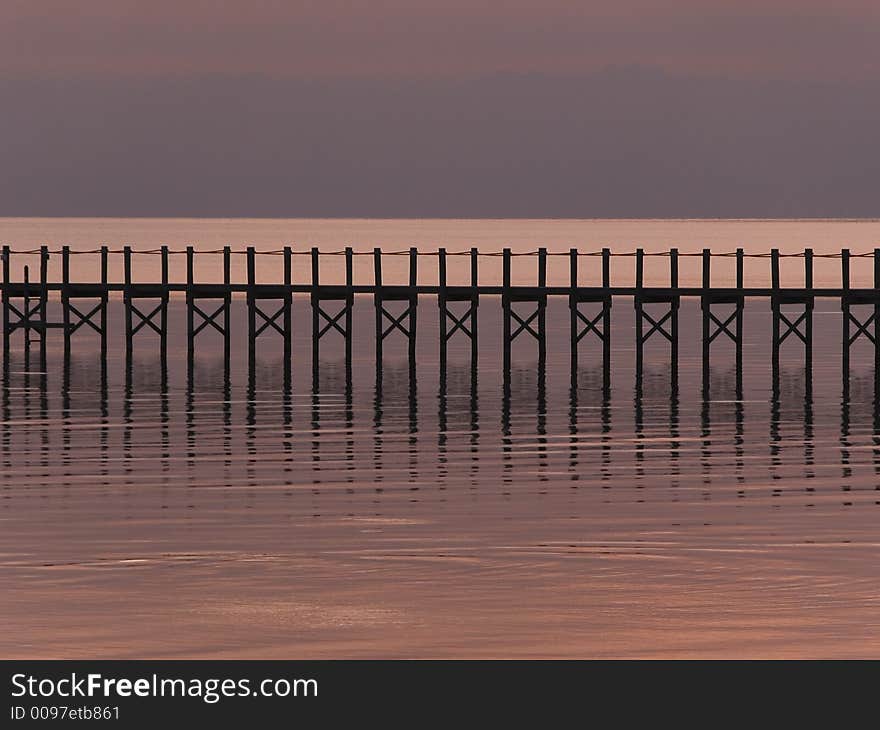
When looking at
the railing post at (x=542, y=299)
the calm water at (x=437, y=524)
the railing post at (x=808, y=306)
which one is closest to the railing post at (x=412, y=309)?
the railing post at (x=542, y=299)

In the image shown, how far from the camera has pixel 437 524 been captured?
2031cm

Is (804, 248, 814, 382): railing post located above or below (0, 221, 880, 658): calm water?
above

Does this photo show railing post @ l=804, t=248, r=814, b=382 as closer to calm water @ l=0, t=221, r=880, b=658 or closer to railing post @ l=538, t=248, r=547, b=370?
railing post @ l=538, t=248, r=547, b=370

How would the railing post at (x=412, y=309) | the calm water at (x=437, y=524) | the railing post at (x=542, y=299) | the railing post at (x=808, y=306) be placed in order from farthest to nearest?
the railing post at (x=412, y=309)
the railing post at (x=542, y=299)
the railing post at (x=808, y=306)
the calm water at (x=437, y=524)

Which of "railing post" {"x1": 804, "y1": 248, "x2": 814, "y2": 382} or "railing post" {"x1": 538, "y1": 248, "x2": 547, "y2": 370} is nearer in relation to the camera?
"railing post" {"x1": 804, "y1": 248, "x2": 814, "y2": 382}

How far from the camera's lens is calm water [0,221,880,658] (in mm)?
15227

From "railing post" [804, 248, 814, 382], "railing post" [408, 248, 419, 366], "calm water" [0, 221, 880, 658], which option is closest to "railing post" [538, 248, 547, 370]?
"railing post" [408, 248, 419, 366]

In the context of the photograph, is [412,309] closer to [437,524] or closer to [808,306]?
[808,306]

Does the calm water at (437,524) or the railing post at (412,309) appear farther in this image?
the railing post at (412,309)

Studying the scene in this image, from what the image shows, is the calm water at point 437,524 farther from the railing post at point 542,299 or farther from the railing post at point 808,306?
the railing post at point 542,299

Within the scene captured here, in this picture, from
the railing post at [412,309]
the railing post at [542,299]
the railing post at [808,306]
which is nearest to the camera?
the railing post at [808,306]

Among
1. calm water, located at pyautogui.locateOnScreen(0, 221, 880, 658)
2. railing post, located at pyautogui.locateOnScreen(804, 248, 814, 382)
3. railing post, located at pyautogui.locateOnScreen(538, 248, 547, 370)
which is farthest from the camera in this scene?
railing post, located at pyautogui.locateOnScreen(538, 248, 547, 370)

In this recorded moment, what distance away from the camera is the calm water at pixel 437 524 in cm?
1523
